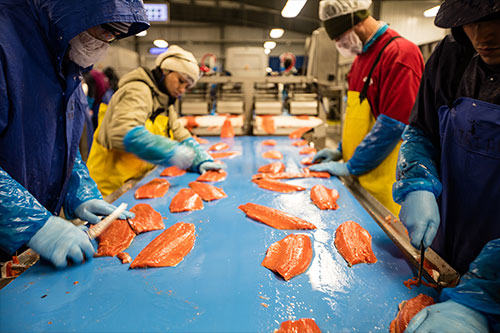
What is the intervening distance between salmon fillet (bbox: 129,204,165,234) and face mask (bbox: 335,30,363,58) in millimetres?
2108

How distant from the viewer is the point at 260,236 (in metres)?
1.48

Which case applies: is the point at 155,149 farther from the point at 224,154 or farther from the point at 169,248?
the point at 169,248

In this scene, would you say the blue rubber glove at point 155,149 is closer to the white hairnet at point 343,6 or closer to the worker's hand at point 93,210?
the worker's hand at point 93,210

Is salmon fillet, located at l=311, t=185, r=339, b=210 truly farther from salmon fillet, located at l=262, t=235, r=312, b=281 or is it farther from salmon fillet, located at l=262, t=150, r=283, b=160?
salmon fillet, located at l=262, t=150, r=283, b=160

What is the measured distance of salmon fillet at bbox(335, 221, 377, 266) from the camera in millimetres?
1269

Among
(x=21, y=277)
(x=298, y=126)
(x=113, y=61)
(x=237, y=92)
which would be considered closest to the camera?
(x=21, y=277)

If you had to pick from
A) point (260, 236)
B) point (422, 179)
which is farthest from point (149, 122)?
point (422, 179)

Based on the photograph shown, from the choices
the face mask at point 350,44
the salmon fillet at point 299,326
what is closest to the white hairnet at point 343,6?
the face mask at point 350,44

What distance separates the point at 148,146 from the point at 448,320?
206 cm

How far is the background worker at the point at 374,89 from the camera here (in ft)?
6.98

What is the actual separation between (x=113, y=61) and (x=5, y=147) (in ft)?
31.9

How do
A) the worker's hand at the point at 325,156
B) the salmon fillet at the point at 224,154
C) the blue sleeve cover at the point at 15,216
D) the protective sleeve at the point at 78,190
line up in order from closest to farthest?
the blue sleeve cover at the point at 15,216, the protective sleeve at the point at 78,190, the worker's hand at the point at 325,156, the salmon fillet at the point at 224,154

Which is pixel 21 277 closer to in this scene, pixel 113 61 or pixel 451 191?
pixel 451 191

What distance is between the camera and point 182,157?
7.91ft
